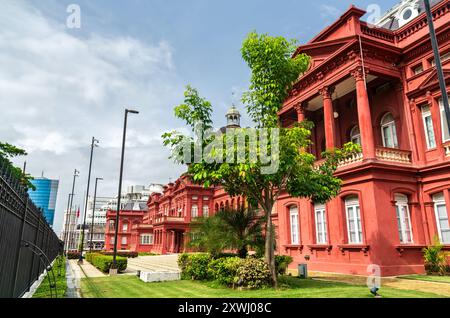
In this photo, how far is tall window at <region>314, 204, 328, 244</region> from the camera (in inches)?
725

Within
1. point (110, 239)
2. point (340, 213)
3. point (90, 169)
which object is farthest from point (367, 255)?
point (110, 239)

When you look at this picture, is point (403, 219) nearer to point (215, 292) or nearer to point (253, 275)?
point (253, 275)

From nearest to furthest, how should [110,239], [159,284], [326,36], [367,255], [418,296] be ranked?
[418,296] → [159,284] → [367,255] → [326,36] → [110,239]

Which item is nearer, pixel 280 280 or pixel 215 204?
pixel 280 280

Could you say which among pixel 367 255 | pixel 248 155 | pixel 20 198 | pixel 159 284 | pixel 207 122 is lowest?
pixel 159 284

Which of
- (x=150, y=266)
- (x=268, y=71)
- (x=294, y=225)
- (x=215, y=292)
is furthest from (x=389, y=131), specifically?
(x=150, y=266)

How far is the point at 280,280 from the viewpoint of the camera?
11633 mm

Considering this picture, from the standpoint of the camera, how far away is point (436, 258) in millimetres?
14422

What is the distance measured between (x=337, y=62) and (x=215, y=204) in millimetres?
33565

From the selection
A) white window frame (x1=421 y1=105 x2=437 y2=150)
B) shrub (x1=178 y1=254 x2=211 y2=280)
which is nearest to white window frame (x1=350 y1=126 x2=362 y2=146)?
white window frame (x1=421 y1=105 x2=437 y2=150)

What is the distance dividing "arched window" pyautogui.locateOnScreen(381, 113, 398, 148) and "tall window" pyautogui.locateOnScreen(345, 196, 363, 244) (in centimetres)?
468

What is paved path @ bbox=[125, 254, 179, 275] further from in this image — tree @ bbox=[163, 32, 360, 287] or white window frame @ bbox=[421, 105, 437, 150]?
white window frame @ bbox=[421, 105, 437, 150]

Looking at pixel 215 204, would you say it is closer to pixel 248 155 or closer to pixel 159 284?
pixel 159 284

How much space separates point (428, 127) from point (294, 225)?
9562 mm
